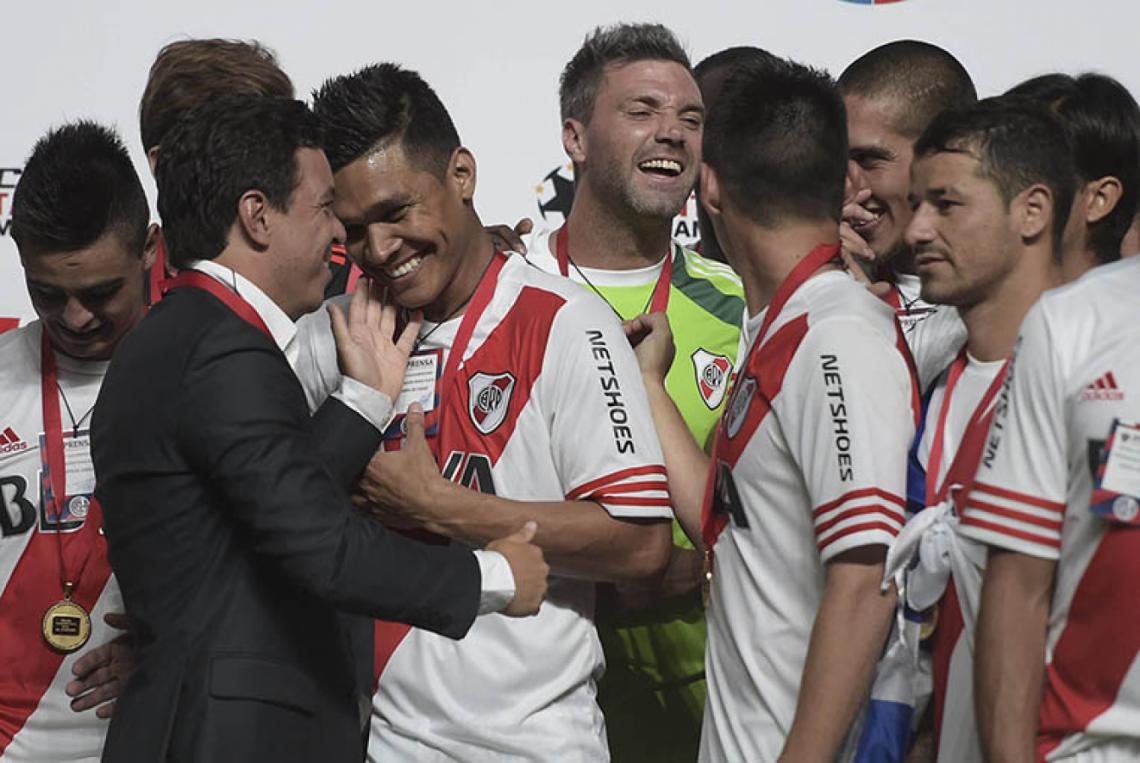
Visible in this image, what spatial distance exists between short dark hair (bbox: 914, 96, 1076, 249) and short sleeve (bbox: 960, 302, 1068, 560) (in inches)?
13.9

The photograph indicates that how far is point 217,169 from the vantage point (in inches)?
93.4

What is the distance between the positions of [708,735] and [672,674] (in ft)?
1.82

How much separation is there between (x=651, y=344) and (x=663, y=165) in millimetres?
638

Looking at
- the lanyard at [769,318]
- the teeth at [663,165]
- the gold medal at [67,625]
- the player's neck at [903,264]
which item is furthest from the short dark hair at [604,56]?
the gold medal at [67,625]

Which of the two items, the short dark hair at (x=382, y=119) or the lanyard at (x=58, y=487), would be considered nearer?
the short dark hair at (x=382, y=119)

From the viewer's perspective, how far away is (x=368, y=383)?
2553 mm

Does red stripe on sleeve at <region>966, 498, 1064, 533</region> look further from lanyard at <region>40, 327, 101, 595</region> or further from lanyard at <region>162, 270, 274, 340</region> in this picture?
lanyard at <region>40, 327, 101, 595</region>

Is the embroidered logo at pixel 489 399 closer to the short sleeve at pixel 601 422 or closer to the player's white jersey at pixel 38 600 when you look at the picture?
the short sleeve at pixel 601 422

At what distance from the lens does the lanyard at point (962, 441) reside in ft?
7.20

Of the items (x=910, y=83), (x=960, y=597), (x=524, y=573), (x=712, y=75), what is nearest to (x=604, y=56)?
(x=712, y=75)

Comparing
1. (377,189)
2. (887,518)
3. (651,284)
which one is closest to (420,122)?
(377,189)

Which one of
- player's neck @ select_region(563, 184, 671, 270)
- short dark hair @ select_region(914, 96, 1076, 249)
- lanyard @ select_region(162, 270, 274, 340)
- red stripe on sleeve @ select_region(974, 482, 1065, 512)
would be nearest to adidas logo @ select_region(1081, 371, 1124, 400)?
red stripe on sleeve @ select_region(974, 482, 1065, 512)

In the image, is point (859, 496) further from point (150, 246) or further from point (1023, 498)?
point (150, 246)

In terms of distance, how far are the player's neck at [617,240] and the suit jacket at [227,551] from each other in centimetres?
107
